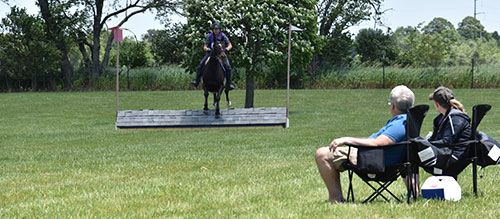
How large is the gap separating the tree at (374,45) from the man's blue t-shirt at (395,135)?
43.2 metres

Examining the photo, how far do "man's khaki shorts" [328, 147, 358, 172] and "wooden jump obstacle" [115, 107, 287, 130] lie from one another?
12.5 m

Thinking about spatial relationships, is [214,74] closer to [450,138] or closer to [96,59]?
[450,138]

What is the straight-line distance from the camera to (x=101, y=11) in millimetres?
45344

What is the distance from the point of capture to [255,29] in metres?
23.0

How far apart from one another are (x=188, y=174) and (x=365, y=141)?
389 centimetres

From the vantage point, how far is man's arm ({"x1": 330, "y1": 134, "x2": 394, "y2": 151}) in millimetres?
5297

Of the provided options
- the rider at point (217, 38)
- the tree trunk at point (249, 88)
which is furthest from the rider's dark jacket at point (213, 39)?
the tree trunk at point (249, 88)

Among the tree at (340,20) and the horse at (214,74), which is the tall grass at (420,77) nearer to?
the tree at (340,20)

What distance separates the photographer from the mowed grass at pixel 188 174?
5.80 m

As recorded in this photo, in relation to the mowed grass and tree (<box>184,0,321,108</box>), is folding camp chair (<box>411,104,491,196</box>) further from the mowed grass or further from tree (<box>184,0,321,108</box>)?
tree (<box>184,0,321,108</box>)

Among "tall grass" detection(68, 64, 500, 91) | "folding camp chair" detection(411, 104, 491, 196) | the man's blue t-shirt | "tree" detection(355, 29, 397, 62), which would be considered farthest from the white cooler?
"tree" detection(355, 29, 397, 62)

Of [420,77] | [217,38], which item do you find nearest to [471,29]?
[420,77]

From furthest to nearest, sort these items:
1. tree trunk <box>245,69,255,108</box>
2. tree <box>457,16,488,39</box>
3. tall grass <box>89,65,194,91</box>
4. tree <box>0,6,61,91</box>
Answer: tree <box>457,16,488,39</box> < tree <box>0,6,61,91</box> < tall grass <box>89,65,194,91</box> < tree trunk <box>245,69,255,108</box>

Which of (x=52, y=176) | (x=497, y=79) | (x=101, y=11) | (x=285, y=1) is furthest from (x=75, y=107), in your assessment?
(x=497, y=79)
